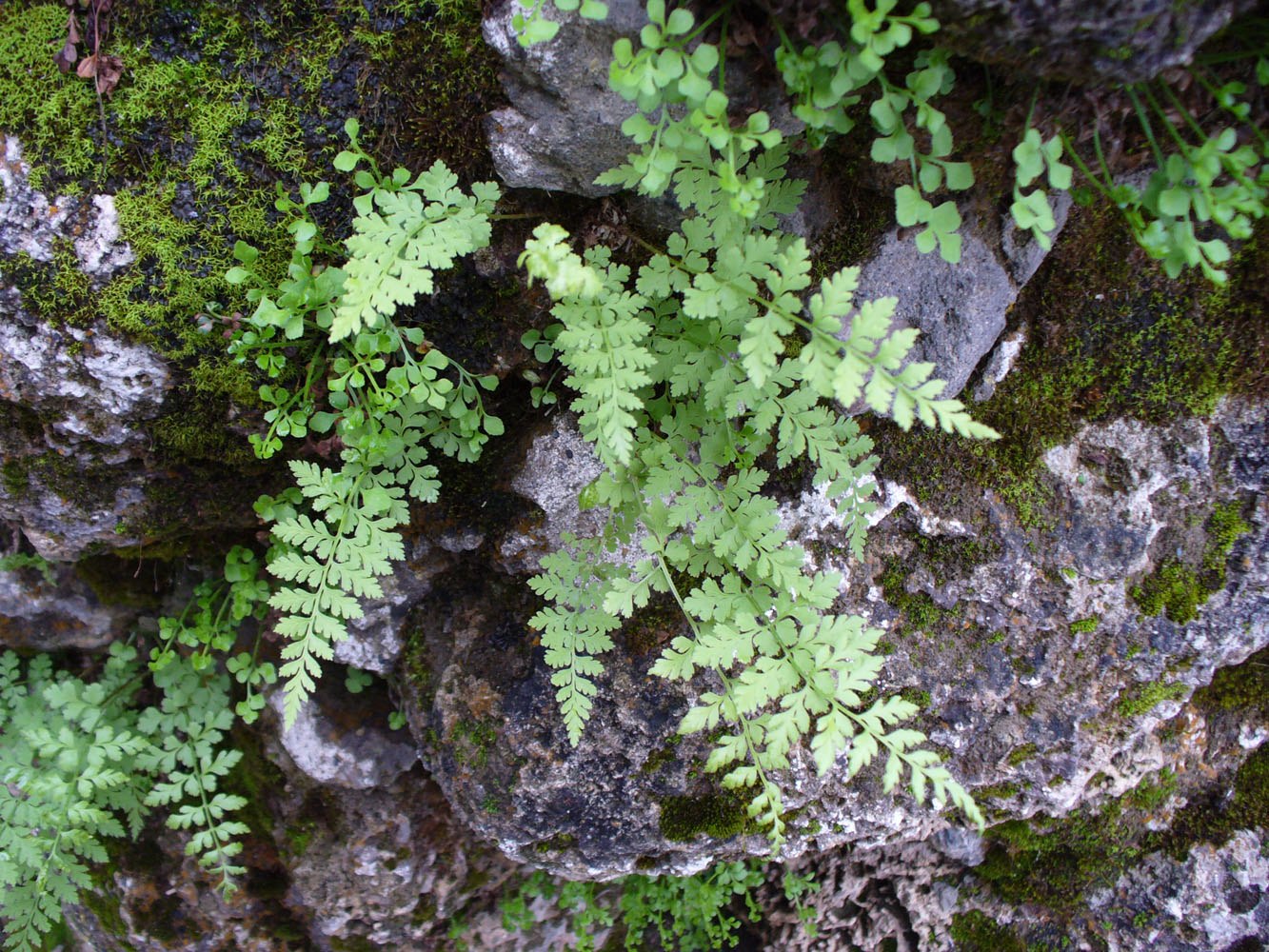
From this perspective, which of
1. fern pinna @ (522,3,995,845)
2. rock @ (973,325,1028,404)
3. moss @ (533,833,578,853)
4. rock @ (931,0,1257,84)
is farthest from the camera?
moss @ (533,833,578,853)

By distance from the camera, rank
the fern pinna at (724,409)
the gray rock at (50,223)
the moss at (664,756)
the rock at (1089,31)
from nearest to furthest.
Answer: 1. the rock at (1089,31)
2. the fern pinna at (724,409)
3. the gray rock at (50,223)
4. the moss at (664,756)

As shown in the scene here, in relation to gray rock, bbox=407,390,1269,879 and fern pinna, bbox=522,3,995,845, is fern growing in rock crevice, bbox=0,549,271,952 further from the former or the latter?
fern pinna, bbox=522,3,995,845

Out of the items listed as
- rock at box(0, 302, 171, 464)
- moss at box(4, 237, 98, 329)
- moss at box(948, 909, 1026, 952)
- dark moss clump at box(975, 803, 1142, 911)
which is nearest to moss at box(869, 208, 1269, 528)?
dark moss clump at box(975, 803, 1142, 911)

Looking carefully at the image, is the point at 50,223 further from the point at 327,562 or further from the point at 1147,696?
the point at 1147,696

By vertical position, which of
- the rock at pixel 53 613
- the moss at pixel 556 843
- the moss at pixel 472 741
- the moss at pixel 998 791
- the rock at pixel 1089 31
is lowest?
the rock at pixel 53 613

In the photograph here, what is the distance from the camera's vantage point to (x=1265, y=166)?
6.95 ft

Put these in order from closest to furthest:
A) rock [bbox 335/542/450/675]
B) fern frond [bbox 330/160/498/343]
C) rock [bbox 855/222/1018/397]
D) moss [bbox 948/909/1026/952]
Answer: fern frond [bbox 330/160/498/343], rock [bbox 855/222/1018/397], rock [bbox 335/542/450/675], moss [bbox 948/909/1026/952]

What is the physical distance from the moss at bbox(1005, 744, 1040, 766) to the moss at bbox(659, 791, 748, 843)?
44.8 inches

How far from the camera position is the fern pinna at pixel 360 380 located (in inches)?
96.0

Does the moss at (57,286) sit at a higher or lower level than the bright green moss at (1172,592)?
lower

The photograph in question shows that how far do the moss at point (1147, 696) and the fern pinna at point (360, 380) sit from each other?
2.80 meters

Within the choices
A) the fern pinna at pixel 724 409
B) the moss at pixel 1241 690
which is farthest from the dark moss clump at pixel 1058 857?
the fern pinna at pixel 724 409

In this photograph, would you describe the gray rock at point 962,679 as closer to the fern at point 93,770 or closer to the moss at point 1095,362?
the moss at point 1095,362

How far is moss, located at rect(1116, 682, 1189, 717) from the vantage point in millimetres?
3172
